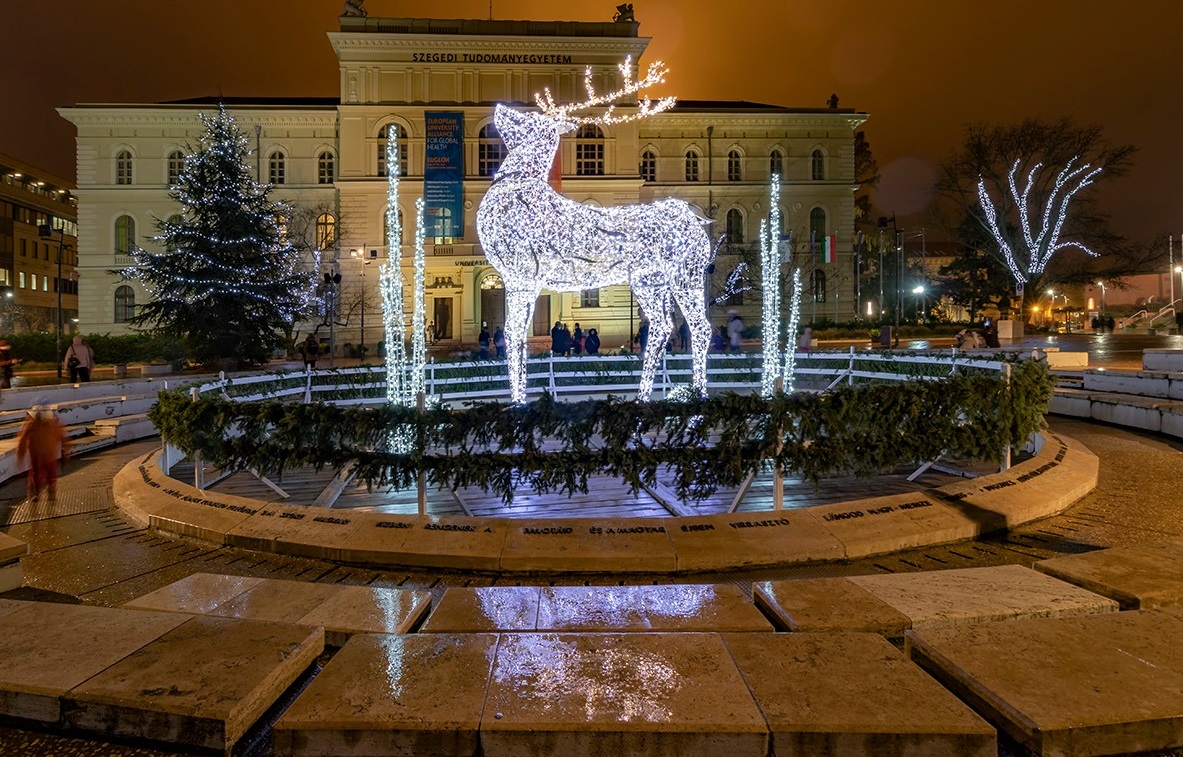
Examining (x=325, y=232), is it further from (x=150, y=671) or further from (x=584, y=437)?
(x=150, y=671)

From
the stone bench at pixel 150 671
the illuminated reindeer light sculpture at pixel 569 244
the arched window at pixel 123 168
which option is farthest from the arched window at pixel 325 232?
the stone bench at pixel 150 671

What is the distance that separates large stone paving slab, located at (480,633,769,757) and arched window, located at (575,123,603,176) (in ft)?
157

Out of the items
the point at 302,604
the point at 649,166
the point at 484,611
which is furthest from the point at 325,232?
the point at 484,611

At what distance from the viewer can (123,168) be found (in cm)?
4959

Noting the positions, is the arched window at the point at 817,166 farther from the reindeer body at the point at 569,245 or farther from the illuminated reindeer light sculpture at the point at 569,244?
the reindeer body at the point at 569,245

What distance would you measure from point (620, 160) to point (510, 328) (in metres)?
39.6

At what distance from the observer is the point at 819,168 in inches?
2163

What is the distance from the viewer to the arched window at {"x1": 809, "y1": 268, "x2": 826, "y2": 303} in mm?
53500

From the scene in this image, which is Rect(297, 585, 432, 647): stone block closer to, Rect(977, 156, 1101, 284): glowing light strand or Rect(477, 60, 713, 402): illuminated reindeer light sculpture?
Rect(477, 60, 713, 402): illuminated reindeer light sculpture

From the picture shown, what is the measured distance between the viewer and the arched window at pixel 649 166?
53406mm

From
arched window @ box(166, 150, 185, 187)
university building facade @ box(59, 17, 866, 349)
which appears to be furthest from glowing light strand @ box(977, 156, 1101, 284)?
arched window @ box(166, 150, 185, 187)

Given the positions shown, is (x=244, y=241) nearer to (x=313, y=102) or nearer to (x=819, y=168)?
(x=313, y=102)

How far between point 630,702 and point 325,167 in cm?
5413

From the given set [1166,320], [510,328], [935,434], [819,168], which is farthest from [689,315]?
[1166,320]
